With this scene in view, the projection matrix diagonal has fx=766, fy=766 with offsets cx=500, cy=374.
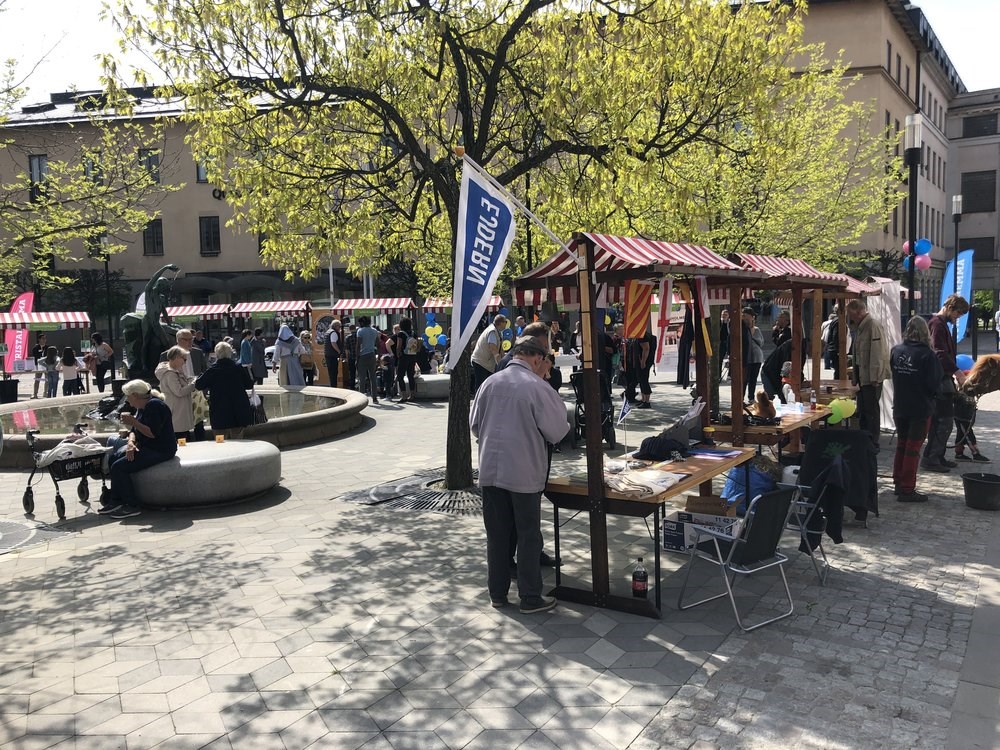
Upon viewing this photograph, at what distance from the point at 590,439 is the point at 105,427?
9435 mm

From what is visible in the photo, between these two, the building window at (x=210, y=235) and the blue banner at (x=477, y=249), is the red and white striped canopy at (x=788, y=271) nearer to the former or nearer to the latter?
the blue banner at (x=477, y=249)

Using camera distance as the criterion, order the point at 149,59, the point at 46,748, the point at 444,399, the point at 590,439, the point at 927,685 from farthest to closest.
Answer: the point at 444,399 → the point at 149,59 → the point at 590,439 → the point at 927,685 → the point at 46,748

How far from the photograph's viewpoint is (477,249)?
17.5 ft

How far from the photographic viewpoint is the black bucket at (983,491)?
7.46 metres

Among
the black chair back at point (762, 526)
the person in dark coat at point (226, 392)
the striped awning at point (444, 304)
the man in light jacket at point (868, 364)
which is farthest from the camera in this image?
the striped awning at point (444, 304)

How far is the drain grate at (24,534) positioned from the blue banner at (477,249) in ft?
15.2

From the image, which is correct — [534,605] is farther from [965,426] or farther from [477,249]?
[965,426]

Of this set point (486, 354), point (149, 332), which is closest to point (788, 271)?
point (486, 354)

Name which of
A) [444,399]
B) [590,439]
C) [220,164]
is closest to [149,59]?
[220,164]

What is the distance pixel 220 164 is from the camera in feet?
30.9

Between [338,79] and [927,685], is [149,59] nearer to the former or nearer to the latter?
[338,79]

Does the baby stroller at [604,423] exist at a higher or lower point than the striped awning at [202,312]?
lower

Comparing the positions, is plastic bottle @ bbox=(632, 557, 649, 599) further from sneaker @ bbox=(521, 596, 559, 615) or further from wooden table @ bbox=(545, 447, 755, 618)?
sneaker @ bbox=(521, 596, 559, 615)

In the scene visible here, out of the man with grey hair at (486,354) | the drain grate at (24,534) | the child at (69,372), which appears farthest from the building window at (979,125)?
the drain grate at (24,534)
